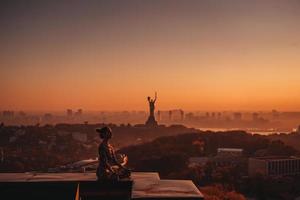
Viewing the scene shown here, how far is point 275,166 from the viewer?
36.9 meters

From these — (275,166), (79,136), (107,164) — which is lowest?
(275,166)

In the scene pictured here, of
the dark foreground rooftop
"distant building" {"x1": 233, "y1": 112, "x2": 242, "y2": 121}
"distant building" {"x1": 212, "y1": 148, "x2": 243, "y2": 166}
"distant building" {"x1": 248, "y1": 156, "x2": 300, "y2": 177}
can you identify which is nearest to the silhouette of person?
the dark foreground rooftop

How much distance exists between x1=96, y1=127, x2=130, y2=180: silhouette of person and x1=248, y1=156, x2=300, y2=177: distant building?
1152 inches

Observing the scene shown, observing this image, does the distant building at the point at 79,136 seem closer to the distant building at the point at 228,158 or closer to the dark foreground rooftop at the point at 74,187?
the distant building at the point at 228,158

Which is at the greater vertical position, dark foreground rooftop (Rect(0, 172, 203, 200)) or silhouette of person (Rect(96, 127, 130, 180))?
silhouette of person (Rect(96, 127, 130, 180))

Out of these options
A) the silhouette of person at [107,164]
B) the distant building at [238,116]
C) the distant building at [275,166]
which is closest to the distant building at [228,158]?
the distant building at [275,166]

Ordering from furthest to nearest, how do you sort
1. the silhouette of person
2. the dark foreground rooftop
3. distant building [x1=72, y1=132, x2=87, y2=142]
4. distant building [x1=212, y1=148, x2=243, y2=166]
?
distant building [x1=72, y1=132, x2=87, y2=142]
distant building [x1=212, y1=148, x2=243, y2=166]
the silhouette of person
the dark foreground rooftop

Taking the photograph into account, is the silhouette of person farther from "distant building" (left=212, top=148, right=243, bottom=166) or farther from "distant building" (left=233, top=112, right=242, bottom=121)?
"distant building" (left=233, top=112, right=242, bottom=121)

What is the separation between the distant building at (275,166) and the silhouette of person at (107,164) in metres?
29.3

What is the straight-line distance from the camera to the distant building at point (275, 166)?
116 feet

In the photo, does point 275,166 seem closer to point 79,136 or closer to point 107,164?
point 79,136

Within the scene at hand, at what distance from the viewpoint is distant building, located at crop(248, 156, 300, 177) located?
116 ft

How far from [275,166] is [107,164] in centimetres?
3309

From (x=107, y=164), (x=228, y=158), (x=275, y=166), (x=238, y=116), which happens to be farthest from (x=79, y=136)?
(x=238, y=116)
